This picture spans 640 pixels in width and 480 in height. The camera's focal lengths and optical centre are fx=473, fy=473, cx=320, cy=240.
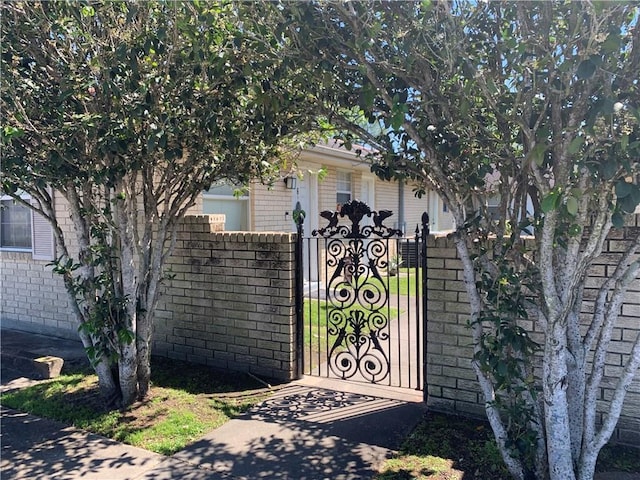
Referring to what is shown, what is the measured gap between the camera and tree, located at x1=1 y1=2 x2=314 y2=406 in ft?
10.5

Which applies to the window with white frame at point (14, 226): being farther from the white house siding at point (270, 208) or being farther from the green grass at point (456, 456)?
the green grass at point (456, 456)

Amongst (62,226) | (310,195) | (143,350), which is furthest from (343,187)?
(143,350)

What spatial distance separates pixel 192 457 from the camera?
345cm

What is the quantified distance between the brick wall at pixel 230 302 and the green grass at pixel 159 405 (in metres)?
0.28

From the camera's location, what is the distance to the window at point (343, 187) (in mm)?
11688

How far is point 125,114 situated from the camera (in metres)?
3.55

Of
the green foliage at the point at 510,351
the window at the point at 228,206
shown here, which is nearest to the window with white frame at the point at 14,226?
the window at the point at 228,206

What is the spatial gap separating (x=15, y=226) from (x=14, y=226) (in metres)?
0.03

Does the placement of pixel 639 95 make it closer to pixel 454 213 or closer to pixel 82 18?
pixel 454 213

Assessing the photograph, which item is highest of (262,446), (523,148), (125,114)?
(125,114)

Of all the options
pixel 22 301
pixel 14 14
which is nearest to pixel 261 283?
pixel 14 14

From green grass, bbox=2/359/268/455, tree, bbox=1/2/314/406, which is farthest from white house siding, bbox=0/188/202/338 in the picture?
tree, bbox=1/2/314/406

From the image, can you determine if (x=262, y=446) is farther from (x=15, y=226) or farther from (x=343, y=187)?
(x=343, y=187)

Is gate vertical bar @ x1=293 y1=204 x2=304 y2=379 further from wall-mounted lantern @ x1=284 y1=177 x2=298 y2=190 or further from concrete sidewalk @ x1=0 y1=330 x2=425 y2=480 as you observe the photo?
wall-mounted lantern @ x1=284 y1=177 x2=298 y2=190
